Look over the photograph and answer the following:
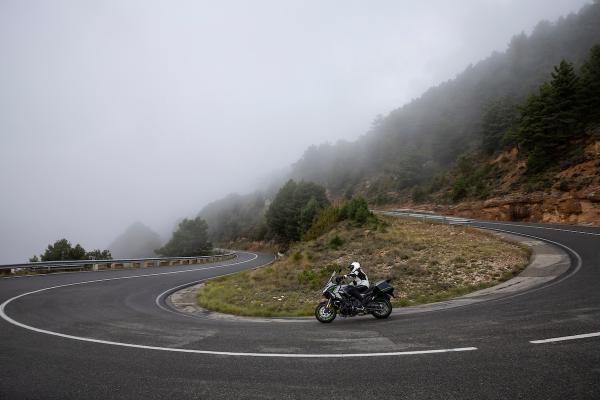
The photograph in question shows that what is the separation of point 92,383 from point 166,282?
1655 cm

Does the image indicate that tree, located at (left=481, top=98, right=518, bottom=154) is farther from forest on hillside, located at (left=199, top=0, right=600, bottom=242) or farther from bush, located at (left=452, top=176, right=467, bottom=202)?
bush, located at (left=452, top=176, right=467, bottom=202)

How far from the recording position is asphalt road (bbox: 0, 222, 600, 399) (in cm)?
462

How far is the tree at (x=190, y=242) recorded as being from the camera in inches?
2516

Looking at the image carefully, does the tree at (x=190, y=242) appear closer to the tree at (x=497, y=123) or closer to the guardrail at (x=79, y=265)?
the guardrail at (x=79, y=265)

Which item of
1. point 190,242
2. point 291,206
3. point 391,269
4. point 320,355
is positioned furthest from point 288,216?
point 320,355

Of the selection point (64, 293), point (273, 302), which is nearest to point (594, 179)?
point (273, 302)

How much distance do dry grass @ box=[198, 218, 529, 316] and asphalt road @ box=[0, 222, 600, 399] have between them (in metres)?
3.21

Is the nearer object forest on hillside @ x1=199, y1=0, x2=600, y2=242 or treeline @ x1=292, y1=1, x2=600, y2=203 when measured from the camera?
forest on hillside @ x1=199, y1=0, x2=600, y2=242

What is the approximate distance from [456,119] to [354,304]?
66.6 meters

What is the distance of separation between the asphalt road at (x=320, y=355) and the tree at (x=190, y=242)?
54817 millimetres

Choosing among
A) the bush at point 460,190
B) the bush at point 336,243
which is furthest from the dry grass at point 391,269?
the bush at point 460,190

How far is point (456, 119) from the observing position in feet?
216

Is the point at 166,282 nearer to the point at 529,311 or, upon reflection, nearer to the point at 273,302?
the point at 273,302

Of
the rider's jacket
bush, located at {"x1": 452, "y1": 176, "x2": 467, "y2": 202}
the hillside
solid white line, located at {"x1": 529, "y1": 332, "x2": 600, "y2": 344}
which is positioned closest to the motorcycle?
the rider's jacket
